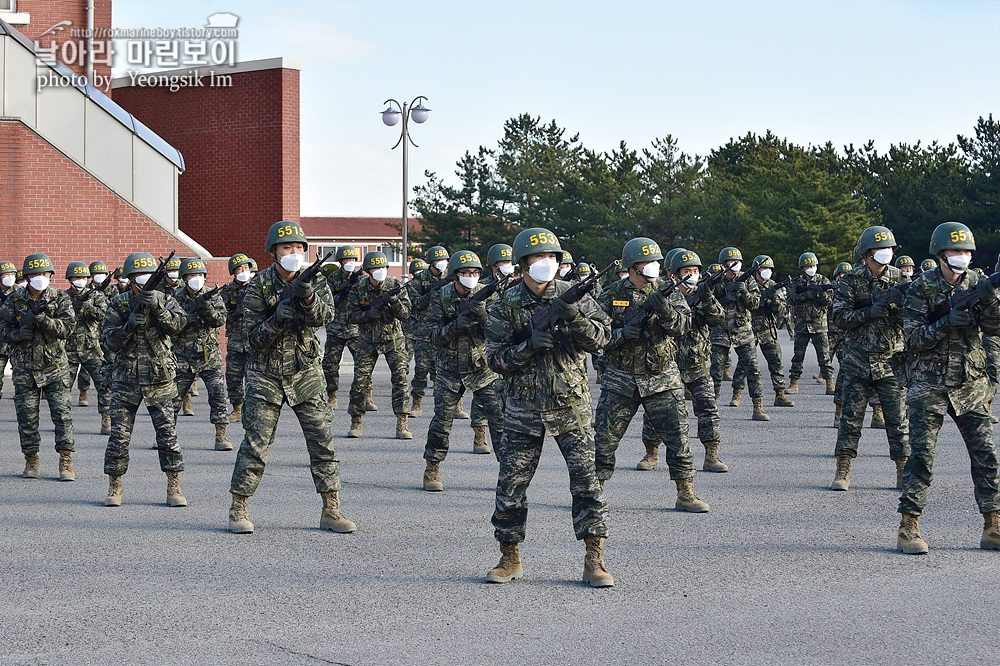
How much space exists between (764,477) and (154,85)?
29.2 metres

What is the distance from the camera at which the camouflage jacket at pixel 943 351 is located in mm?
7535

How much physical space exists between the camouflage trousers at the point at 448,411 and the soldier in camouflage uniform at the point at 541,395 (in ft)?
9.96

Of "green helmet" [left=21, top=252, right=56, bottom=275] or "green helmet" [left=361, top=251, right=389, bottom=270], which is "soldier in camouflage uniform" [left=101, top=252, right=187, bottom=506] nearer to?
"green helmet" [left=21, top=252, right=56, bottom=275]

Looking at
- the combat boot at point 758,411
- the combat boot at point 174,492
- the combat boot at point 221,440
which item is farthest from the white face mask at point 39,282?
the combat boot at point 758,411

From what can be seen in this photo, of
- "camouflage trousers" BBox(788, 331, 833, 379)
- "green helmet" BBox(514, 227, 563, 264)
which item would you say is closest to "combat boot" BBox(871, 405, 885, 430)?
"camouflage trousers" BBox(788, 331, 833, 379)

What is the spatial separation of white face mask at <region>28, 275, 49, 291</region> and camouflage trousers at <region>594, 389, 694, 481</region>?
561 centimetres

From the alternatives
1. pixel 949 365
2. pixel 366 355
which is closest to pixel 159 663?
pixel 949 365

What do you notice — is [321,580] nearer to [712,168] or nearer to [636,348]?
[636,348]

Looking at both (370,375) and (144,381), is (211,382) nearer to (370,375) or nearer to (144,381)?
(370,375)

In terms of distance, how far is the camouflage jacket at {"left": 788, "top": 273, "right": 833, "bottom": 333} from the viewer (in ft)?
61.1

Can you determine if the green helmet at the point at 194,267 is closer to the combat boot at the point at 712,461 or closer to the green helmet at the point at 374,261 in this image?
the green helmet at the point at 374,261

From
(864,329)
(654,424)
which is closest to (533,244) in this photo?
(654,424)

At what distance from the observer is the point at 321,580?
22.9ft

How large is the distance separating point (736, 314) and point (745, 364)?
856 mm
